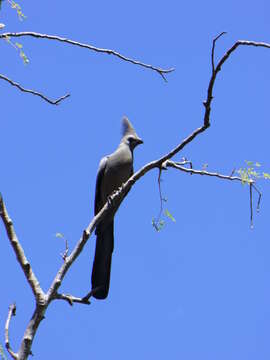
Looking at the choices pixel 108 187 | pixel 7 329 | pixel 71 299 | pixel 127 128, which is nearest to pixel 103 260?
pixel 108 187

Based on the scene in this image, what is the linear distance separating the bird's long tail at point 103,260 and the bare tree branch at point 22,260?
1.97 meters

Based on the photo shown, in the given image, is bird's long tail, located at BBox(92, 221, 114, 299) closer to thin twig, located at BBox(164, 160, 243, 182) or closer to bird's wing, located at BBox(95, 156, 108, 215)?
bird's wing, located at BBox(95, 156, 108, 215)

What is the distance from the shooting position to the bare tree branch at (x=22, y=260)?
3760 mm

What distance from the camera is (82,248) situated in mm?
4004

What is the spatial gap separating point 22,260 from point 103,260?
2.31 metres

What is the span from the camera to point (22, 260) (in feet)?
12.5

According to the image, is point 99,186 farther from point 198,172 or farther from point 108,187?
point 198,172

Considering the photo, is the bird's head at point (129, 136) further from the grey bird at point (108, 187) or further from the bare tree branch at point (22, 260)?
the bare tree branch at point (22, 260)

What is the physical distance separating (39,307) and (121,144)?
339cm

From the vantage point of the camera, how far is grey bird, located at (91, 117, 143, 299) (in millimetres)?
5969

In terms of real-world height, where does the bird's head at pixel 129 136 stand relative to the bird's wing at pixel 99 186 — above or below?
above

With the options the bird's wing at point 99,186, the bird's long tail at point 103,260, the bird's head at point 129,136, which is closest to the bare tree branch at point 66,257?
the bird's long tail at point 103,260

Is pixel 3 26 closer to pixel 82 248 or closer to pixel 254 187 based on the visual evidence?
pixel 82 248

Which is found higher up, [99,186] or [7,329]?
[99,186]
